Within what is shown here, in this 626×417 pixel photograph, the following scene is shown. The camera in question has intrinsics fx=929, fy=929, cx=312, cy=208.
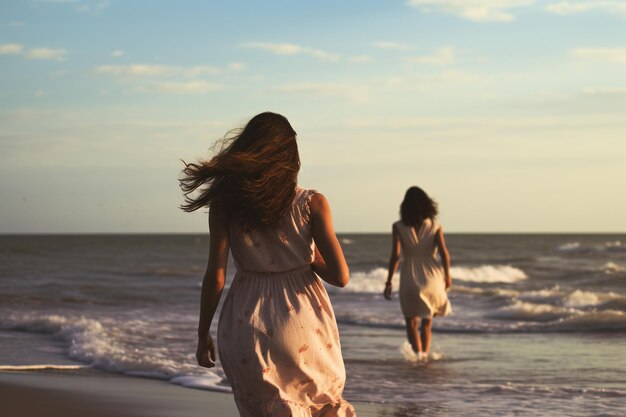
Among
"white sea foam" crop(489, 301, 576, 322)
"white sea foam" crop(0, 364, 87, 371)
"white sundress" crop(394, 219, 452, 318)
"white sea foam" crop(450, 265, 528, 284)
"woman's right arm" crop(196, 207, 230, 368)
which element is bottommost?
"white sea foam" crop(450, 265, 528, 284)

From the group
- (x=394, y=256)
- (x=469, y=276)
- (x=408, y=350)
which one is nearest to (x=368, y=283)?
(x=469, y=276)

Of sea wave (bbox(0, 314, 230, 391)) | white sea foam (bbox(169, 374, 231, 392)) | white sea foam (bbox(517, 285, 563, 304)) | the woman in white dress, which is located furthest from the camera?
white sea foam (bbox(517, 285, 563, 304))

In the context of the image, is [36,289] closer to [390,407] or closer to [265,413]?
[390,407]

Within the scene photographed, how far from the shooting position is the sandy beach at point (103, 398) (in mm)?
6910

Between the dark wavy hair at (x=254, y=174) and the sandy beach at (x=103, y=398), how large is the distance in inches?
136

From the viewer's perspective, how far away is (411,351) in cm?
1062

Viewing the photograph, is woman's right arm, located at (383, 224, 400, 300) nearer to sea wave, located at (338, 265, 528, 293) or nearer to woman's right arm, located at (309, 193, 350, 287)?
woman's right arm, located at (309, 193, 350, 287)

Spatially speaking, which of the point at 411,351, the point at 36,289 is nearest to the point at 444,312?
the point at 411,351

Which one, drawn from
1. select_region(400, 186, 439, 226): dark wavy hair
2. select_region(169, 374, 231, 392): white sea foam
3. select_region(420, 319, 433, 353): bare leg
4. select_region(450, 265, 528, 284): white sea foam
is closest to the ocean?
select_region(169, 374, 231, 392): white sea foam

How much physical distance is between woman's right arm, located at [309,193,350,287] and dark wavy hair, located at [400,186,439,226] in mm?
6331

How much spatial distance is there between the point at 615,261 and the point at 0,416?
136 feet

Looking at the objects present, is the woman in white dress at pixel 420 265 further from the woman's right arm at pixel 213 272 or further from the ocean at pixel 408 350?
the woman's right arm at pixel 213 272

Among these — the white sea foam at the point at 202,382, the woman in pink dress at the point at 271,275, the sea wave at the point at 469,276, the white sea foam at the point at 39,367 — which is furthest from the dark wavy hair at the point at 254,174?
the sea wave at the point at 469,276

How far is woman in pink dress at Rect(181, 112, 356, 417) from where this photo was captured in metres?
3.66
